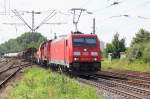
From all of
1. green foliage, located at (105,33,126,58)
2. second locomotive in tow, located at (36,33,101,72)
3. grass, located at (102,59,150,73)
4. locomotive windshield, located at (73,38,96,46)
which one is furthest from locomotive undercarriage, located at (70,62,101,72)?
green foliage, located at (105,33,126,58)

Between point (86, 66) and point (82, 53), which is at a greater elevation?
point (82, 53)

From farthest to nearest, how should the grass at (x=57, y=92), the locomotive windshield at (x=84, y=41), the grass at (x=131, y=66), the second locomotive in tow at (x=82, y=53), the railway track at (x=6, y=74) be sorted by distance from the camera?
the grass at (x=131, y=66) → the locomotive windshield at (x=84, y=41) → the railway track at (x=6, y=74) → the second locomotive in tow at (x=82, y=53) → the grass at (x=57, y=92)

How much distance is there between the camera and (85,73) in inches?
1192

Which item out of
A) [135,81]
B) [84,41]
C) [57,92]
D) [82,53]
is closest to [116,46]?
[84,41]

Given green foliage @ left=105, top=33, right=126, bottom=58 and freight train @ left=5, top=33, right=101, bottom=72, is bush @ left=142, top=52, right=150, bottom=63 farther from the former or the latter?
green foliage @ left=105, top=33, right=126, bottom=58

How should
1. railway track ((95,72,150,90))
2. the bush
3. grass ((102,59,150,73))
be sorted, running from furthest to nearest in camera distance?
the bush → grass ((102,59,150,73)) → railway track ((95,72,150,90))

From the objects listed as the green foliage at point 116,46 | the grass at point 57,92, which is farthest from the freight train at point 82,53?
the green foliage at point 116,46

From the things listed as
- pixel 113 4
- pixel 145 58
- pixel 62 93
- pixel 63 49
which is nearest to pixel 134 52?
pixel 145 58

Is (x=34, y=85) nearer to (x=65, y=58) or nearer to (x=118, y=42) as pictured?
(x=65, y=58)

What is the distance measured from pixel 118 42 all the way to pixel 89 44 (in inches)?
1557

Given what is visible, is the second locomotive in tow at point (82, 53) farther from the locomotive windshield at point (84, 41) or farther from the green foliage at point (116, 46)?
the green foliage at point (116, 46)

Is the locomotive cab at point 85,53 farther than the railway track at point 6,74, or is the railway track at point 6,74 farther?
the railway track at point 6,74

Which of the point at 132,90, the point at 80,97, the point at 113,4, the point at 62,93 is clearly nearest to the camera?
the point at 80,97

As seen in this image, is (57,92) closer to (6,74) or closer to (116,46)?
(6,74)
